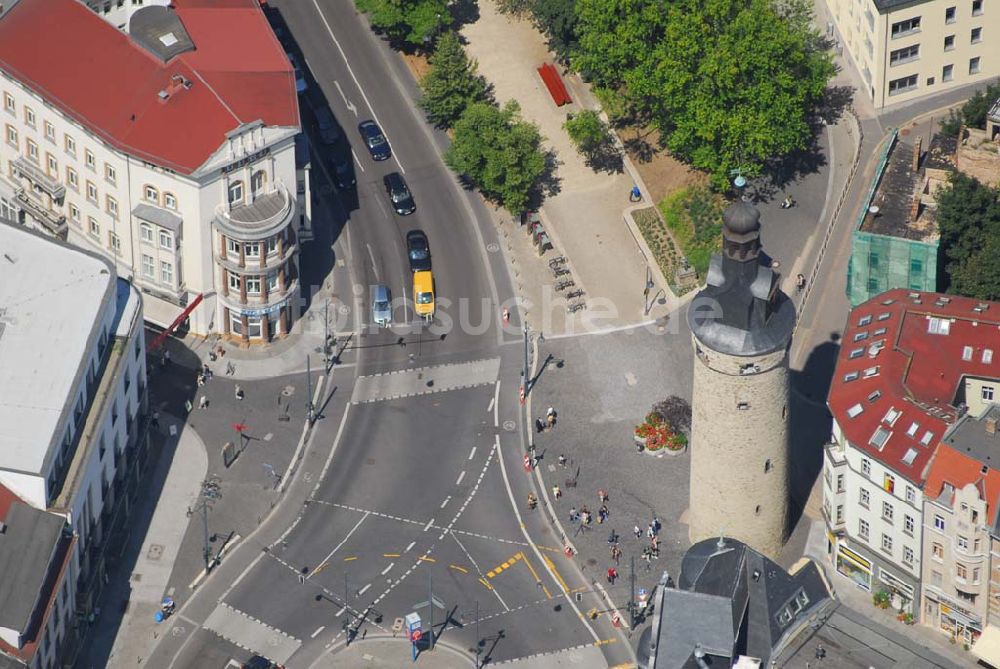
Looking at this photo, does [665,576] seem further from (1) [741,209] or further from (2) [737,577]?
(1) [741,209]

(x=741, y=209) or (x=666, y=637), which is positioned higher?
(x=741, y=209)

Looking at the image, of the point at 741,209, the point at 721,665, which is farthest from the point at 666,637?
the point at 741,209

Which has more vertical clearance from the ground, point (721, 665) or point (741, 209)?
point (741, 209)


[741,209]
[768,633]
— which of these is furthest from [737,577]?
[741,209]

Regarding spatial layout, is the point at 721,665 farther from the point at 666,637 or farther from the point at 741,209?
the point at 741,209

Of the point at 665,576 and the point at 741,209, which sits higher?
the point at 741,209

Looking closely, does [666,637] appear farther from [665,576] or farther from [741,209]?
[741,209]

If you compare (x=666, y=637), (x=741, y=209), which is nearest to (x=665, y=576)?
(x=666, y=637)

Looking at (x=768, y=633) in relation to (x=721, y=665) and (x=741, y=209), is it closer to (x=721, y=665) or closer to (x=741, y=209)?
(x=721, y=665)
